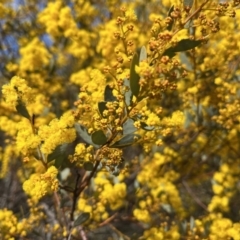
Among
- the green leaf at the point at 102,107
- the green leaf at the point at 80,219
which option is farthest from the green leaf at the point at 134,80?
the green leaf at the point at 80,219

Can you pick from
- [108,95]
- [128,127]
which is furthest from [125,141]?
[108,95]

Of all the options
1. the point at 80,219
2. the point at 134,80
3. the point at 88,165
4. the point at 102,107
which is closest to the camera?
the point at 134,80

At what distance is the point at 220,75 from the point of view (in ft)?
7.38

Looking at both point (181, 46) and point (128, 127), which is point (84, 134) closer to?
point (128, 127)

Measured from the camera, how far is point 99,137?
4.08 ft

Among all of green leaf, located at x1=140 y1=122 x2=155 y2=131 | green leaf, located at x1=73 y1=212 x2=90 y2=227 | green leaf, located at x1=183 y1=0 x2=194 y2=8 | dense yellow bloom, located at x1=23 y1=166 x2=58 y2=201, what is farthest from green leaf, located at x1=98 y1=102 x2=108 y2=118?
green leaf, located at x1=73 y1=212 x2=90 y2=227

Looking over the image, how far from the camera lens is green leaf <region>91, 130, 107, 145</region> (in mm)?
1229

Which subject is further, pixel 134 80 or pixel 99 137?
pixel 99 137

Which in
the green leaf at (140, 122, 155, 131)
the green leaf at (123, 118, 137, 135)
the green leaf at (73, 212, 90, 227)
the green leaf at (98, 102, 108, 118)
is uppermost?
the green leaf at (98, 102, 108, 118)

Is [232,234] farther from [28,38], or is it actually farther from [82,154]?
[28,38]

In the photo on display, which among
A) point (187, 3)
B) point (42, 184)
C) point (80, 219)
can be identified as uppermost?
point (187, 3)

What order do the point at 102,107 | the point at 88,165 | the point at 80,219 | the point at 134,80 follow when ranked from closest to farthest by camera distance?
1. the point at 134,80
2. the point at 102,107
3. the point at 88,165
4. the point at 80,219

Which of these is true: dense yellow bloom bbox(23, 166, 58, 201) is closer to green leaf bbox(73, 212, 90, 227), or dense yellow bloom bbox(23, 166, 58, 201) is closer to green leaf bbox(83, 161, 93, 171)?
green leaf bbox(83, 161, 93, 171)

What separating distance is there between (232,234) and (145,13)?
6.92 ft
